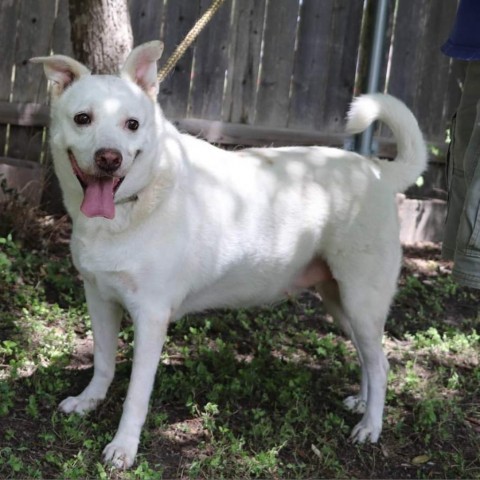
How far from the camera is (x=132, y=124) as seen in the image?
3270 mm

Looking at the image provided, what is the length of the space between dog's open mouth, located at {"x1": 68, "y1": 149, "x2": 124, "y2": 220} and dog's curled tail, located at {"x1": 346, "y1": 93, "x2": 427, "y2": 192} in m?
1.33

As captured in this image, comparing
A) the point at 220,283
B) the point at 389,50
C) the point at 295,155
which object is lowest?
the point at 220,283

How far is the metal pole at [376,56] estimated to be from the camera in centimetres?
676

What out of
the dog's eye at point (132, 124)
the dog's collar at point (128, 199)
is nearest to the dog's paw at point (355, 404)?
the dog's collar at point (128, 199)

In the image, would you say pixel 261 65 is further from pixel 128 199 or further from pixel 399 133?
pixel 128 199

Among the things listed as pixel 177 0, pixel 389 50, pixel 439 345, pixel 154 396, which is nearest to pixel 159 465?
pixel 154 396

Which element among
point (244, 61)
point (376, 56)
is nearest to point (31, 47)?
point (244, 61)

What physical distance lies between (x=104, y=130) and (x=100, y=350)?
1191 millimetres

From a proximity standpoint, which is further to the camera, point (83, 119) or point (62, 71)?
point (62, 71)

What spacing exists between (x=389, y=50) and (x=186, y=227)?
4368mm

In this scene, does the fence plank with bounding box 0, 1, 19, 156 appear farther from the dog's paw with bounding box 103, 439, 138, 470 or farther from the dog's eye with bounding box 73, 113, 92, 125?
the dog's paw with bounding box 103, 439, 138, 470

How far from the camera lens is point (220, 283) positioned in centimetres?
375

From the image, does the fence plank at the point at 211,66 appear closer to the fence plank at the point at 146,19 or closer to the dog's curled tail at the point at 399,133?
the fence plank at the point at 146,19

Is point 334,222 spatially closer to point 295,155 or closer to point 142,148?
point 295,155
